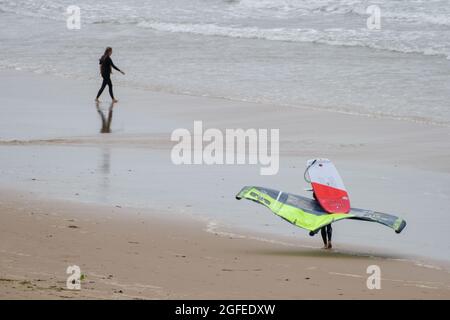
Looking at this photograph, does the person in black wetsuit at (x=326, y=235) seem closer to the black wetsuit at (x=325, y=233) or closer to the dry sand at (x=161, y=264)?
the black wetsuit at (x=325, y=233)

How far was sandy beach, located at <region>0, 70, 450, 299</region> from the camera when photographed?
814 centimetres

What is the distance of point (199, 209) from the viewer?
37.3 ft

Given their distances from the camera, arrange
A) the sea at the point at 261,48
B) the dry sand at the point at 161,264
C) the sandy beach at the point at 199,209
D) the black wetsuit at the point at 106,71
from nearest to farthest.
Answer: the dry sand at the point at 161,264, the sandy beach at the point at 199,209, the black wetsuit at the point at 106,71, the sea at the point at 261,48

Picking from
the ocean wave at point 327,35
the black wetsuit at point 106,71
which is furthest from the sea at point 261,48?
the black wetsuit at point 106,71

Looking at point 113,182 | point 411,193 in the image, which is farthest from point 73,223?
point 411,193

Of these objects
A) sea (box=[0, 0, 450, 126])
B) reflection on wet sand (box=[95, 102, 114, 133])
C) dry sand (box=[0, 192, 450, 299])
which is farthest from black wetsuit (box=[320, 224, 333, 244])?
sea (box=[0, 0, 450, 126])

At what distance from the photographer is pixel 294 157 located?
14.6 metres

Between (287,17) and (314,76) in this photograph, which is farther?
(287,17)

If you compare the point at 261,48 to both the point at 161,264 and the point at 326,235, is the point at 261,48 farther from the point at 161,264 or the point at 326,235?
the point at 161,264

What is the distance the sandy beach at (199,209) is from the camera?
8.14 meters

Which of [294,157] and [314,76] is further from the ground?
[314,76]
